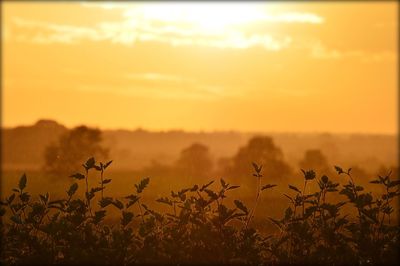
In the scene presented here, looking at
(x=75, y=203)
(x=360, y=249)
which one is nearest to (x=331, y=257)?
(x=360, y=249)

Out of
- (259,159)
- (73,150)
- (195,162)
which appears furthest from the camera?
(195,162)

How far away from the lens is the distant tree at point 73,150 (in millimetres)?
40188

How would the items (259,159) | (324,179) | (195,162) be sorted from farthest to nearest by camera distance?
1. (195,162)
2. (259,159)
3. (324,179)

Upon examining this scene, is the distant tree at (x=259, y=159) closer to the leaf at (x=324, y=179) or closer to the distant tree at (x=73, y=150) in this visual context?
the distant tree at (x=73, y=150)

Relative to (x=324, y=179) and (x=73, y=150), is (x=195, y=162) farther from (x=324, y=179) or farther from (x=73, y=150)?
(x=324, y=179)

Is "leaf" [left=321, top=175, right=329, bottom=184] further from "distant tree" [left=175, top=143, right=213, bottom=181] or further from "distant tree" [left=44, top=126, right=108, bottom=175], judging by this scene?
"distant tree" [left=175, top=143, right=213, bottom=181]

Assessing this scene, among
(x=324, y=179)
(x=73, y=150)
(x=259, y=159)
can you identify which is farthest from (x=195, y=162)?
(x=324, y=179)

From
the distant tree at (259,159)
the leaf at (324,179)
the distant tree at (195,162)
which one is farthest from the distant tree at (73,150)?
the leaf at (324,179)

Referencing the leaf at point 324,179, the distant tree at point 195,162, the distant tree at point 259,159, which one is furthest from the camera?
the distant tree at point 195,162

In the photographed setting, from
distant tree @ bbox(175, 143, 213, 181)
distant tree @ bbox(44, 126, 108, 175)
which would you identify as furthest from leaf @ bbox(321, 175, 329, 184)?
distant tree @ bbox(175, 143, 213, 181)

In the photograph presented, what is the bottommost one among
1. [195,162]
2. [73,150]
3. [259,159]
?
[195,162]

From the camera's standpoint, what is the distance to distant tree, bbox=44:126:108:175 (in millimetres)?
40188

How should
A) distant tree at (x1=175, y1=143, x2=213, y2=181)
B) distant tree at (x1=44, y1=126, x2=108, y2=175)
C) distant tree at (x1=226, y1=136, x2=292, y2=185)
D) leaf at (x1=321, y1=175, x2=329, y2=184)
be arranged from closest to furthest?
leaf at (x1=321, y1=175, x2=329, y2=184) → distant tree at (x1=226, y1=136, x2=292, y2=185) → distant tree at (x1=44, y1=126, x2=108, y2=175) → distant tree at (x1=175, y1=143, x2=213, y2=181)

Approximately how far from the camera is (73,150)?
40.3m
